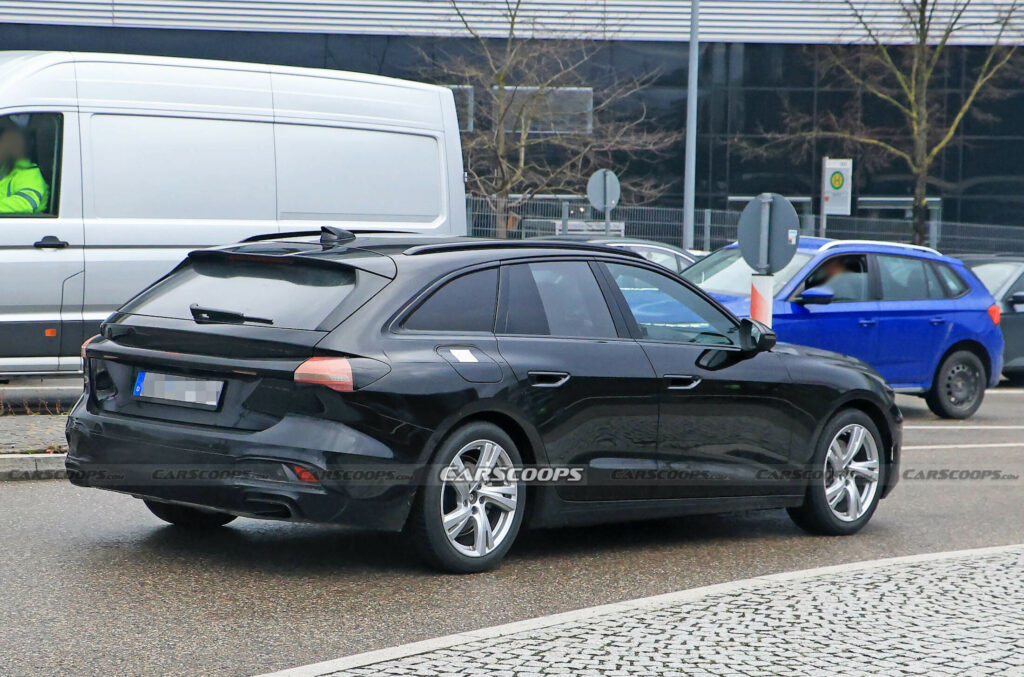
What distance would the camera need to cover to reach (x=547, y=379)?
21.4ft

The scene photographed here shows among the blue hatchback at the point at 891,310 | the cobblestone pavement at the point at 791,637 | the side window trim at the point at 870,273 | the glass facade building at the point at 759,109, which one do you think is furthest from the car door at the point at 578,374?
the glass facade building at the point at 759,109

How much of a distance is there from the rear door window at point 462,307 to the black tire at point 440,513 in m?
0.47

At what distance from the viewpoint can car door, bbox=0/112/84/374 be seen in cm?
1054

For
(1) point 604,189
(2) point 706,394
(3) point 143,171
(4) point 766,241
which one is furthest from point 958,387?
(1) point 604,189

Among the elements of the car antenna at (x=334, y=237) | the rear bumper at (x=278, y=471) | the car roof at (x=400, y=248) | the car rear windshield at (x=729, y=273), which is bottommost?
the rear bumper at (x=278, y=471)

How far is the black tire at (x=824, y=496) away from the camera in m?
7.73

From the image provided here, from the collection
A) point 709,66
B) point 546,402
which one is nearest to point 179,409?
point 546,402

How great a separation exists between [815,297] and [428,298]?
7.02 meters

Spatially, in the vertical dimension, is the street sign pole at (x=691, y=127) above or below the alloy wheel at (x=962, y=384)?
above

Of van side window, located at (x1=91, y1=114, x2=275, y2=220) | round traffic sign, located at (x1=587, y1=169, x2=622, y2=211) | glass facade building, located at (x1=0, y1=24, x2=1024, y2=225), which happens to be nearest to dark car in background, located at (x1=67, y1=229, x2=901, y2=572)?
van side window, located at (x1=91, y1=114, x2=275, y2=220)

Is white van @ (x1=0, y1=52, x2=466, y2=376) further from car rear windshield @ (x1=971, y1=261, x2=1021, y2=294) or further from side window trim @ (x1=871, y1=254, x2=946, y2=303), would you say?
car rear windshield @ (x1=971, y1=261, x2=1021, y2=294)

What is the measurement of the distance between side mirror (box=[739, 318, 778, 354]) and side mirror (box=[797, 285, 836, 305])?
5.34m

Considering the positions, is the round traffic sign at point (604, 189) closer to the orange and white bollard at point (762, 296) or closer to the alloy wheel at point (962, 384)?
the alloy wheel at point (962, 384)

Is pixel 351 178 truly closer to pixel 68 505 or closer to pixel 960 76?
pixel 68 505
